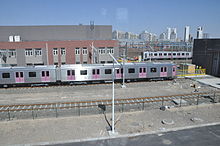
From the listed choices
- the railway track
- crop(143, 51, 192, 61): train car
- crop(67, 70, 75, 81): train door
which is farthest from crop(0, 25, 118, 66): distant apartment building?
crop(143, 51, 192, 61): train car

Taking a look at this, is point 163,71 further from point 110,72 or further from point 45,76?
point 45,76

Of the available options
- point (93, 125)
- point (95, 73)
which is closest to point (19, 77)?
point (95, 73)

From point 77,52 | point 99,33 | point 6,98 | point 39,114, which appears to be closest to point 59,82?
point 6,98

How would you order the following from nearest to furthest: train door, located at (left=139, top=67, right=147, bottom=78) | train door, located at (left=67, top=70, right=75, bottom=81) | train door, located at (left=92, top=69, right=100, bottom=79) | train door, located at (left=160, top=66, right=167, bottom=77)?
train door, located at (left=67, top=70, right=75, bottom=81) → train door, located at (left=92, top=69, right=100, bottom=79) → train door, located at (left=139, top=67, right=147, bottom=78) → train door, located at (left=160, top=66, right=167, bottom=77)

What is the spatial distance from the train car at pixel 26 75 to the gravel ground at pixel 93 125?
12.9 metres

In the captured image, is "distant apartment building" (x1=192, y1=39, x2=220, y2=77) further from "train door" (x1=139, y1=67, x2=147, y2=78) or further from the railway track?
"train door" (x1=139, y1=67, x2=147, y2=78)

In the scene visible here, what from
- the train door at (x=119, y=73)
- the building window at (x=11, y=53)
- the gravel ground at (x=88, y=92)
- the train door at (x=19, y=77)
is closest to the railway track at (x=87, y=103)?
the gravel ground at (x=88, y=92)

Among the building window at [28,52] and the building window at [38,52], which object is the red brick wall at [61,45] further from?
the building window at [28,52]

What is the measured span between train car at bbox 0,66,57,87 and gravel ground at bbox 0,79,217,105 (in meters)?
1.28

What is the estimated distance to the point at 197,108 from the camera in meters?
19.2

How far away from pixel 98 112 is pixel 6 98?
44.3 ft

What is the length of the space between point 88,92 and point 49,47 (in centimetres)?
2134

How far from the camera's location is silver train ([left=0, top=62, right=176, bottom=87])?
1087 inches

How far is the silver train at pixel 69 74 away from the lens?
90.6 ft
